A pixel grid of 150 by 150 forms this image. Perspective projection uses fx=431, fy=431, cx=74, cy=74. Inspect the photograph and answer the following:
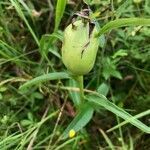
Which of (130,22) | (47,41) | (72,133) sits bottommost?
(72,133)

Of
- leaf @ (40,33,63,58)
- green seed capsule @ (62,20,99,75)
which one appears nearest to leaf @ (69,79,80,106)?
leaf @ (40,33,63,58)

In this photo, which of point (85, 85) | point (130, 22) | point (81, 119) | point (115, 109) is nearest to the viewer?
point (130, 22)

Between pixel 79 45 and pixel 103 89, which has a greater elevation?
pixel 79 45

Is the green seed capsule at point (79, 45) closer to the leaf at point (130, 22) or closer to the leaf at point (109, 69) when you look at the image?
the leaf at point (130, 22)

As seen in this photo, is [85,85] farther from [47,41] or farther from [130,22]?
[130,22]

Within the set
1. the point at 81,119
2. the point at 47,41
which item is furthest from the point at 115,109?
the point at 47,41

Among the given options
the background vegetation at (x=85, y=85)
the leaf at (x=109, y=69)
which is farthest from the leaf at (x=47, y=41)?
the leaf at (x=109, y=69)

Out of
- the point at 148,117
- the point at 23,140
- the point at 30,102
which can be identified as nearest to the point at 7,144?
the point at 23,140
